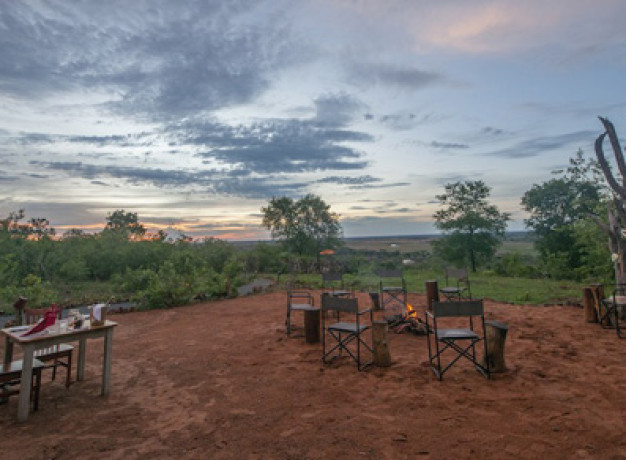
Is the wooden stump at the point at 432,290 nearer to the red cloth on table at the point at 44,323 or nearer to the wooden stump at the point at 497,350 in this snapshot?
the wooden stump at the point at 497,350

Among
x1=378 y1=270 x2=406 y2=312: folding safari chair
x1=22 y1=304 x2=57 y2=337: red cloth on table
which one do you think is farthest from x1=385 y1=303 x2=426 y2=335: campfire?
x1=22 y1=304 x2=57 y2=337: red cloth on table

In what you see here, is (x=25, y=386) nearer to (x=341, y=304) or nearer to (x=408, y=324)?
(x=341, y=304)

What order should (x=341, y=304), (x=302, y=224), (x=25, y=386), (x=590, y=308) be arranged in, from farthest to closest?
(x=302, y=224) < (x=590, y=308) < (x=341, y=304) < (x=25, y=386)

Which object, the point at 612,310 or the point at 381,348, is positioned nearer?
the point at 381,348

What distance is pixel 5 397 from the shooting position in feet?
11.0

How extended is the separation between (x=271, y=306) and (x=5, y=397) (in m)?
5.87

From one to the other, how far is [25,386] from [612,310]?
8635 mm

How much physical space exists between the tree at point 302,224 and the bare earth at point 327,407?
56.9ft

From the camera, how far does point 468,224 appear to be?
804 inches

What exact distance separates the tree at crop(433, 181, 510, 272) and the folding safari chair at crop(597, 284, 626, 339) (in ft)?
47.3

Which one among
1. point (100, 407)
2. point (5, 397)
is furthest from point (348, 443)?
point (5, 397)

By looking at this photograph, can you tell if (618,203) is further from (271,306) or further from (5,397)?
(5,397)

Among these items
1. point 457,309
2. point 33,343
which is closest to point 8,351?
point 33,343

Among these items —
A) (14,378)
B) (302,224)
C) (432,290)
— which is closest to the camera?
(14,378)
